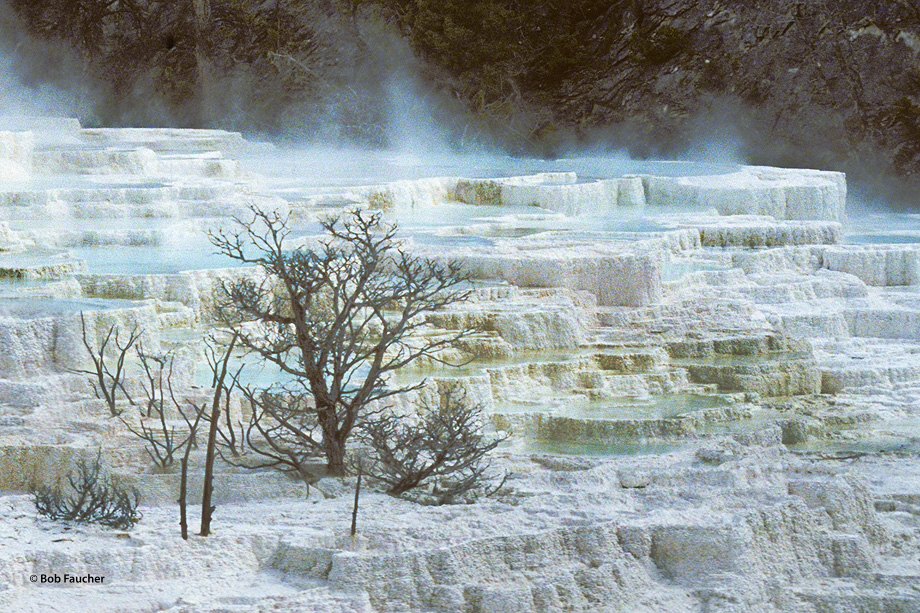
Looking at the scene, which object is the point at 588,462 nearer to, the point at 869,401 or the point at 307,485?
the point at 307,485

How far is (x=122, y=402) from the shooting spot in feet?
24.0

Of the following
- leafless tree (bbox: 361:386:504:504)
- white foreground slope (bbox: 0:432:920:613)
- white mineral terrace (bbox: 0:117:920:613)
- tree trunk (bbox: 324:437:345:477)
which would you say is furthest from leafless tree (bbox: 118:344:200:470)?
leafless tree (bbox: 361:386:504:504)

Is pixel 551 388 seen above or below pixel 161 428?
above

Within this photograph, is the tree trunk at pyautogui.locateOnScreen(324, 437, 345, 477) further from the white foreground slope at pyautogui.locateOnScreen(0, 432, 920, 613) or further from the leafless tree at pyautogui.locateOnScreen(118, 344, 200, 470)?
the leafless tree at pyautogui.locateOnScreen(118, 344, 200, 470)

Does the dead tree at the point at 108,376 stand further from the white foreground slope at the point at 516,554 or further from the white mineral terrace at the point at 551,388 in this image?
the white foreground slope at the point at 516,554

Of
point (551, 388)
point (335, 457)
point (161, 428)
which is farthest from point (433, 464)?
point (551, 388)

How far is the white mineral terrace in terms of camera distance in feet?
15.7

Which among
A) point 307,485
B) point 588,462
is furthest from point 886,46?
point 307,485

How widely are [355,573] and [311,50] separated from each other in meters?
21.0

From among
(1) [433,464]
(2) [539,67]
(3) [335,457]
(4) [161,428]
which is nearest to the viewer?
(1) [433,464]

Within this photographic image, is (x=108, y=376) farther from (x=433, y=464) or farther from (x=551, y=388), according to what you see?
(x=551, y=388)

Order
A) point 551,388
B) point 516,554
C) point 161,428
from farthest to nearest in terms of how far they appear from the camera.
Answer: point 551,388, point 161,428, point 516,554

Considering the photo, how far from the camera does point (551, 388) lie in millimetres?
9008

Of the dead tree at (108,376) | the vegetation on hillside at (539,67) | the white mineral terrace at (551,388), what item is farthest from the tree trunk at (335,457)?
the vegetation on hillside at (539,67)
